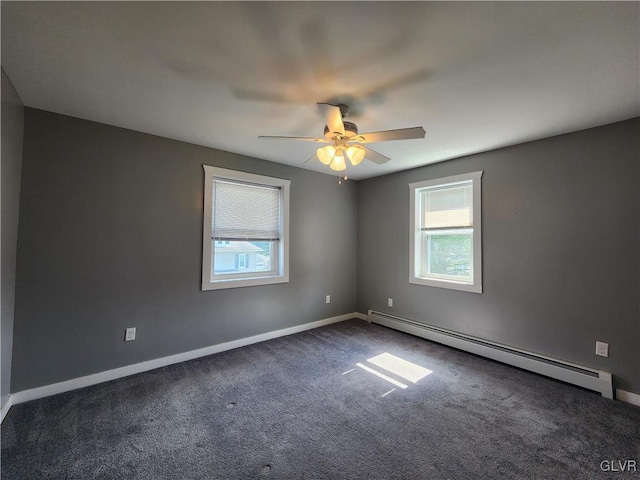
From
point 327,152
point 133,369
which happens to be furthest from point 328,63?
point 133,369

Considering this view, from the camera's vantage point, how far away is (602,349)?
249 cm

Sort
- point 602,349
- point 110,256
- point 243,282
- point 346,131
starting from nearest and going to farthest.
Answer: point 346,131, point 602,349, point 110,256, point 243,282

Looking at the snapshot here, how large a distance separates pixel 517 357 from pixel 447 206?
1909 mm

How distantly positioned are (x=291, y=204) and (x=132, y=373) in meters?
2.64

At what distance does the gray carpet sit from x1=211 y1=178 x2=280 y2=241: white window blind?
1556 mm

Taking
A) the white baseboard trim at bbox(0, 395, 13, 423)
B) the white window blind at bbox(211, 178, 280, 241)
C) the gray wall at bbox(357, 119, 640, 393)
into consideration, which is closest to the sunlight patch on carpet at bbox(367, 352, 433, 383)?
the gray wall at bbox(357, 119, 640, 393)

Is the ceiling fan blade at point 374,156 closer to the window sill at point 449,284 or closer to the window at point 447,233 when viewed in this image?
the window at point 447,233

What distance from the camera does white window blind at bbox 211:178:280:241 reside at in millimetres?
3385

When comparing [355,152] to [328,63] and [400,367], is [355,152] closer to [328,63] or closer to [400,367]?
[328,63]

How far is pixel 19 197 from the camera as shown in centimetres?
224

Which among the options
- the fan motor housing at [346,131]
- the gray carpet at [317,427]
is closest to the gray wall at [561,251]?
the gray carpet at [317,427]

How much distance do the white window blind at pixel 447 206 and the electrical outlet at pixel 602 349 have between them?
1.62m

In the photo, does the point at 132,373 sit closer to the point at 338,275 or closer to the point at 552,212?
the point at 338,275

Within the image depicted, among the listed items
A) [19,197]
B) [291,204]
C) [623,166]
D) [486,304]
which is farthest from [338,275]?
[19,197]
